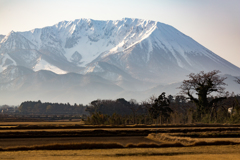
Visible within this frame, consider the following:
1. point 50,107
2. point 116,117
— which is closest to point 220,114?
point 116,117

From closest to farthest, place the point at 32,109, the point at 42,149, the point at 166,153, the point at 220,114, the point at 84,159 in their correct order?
the point at 84,159 < the point at 166,153 < the point at 42,149 < the point at 220,114 < the point at 32,109

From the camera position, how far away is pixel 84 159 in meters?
23.3

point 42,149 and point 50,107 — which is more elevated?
point 50,107

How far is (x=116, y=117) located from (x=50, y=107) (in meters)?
117

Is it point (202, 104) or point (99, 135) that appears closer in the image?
point (99, 135)

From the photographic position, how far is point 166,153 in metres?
25.8

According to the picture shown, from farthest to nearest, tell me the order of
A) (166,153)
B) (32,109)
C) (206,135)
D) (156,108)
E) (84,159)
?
(32,109) → (156,108) → (206,135) → (166,153) → (84,159)

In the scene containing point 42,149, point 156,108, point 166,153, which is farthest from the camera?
point 156,108

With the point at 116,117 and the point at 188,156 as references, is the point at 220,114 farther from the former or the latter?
the point at 188,156

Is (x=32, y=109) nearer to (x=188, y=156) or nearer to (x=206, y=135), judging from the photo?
(x=206, y=135)

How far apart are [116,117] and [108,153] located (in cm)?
3854

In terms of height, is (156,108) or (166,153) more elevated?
(156,108)

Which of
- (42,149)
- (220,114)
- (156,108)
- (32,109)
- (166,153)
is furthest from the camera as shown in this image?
(32,109)

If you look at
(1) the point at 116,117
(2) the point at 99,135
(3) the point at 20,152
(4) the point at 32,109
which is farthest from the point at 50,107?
(3) the point at 20,152
